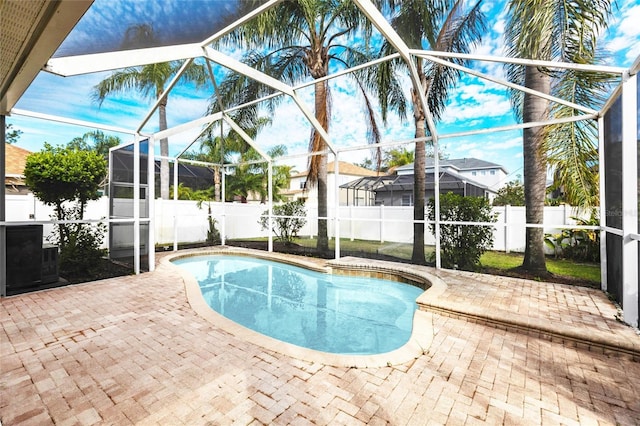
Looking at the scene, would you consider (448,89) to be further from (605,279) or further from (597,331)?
(597,331)

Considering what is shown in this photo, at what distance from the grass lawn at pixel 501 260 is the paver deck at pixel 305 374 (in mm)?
3152

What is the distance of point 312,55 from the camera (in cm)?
892

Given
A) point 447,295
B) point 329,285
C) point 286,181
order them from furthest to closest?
point 286,181 < point 329,285 < point 447,295

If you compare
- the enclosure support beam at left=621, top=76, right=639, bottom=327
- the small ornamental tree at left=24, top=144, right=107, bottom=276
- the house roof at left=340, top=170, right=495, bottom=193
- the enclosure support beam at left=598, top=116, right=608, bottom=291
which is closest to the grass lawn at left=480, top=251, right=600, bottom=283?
the enclosure support beam at left=598, top=116, right=608, bottom=291

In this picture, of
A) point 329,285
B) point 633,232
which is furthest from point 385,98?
point 633,232

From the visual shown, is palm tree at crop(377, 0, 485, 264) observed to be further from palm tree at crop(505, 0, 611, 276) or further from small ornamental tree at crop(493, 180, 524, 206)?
small ornamental tree at crop(493, 180, 524, 206)

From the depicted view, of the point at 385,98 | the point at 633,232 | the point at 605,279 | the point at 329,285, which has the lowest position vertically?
the point at 329,285

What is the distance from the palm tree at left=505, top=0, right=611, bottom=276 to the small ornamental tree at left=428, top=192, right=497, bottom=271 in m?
0.92

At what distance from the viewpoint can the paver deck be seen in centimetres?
212

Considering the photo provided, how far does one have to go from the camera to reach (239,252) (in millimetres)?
9688

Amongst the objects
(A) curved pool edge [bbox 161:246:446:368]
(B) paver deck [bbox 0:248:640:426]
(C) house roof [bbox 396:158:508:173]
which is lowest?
(B) paver deck [bbox 0:248:640:426]

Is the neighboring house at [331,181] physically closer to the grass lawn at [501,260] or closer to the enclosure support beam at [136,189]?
the grass lawn at [501,260]

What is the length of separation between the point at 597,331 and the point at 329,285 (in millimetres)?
4453

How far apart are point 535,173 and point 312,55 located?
6.88 meters
